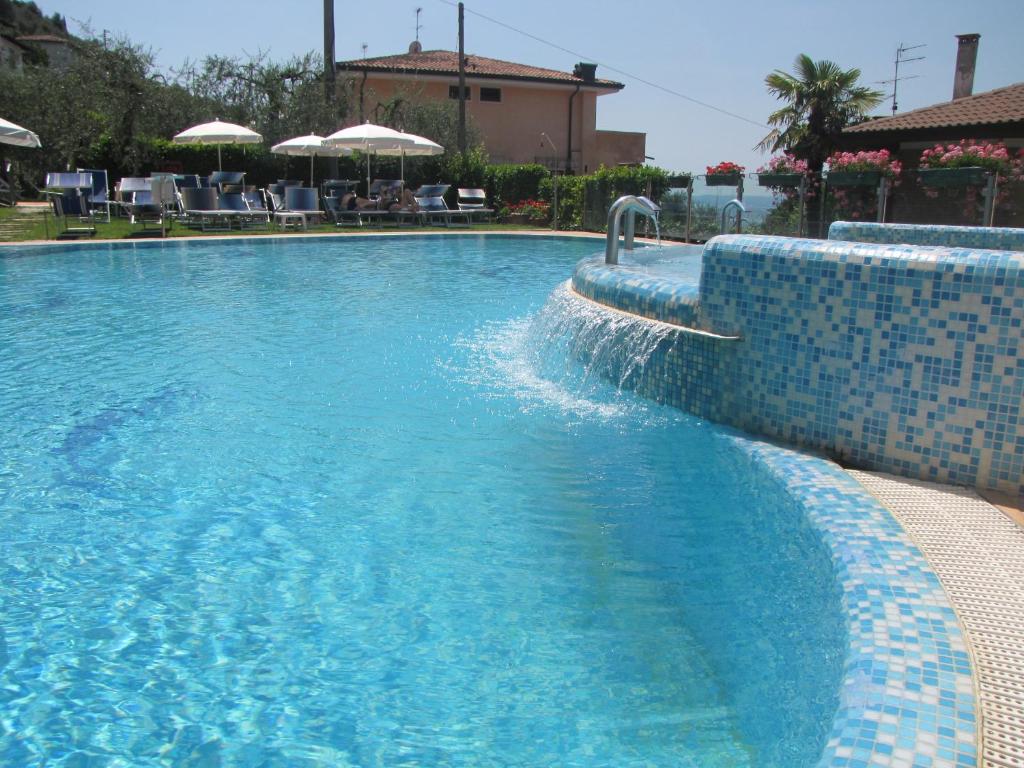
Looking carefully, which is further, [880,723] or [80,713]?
[80,713]

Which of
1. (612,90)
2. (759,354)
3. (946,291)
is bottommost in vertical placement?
(759,354)

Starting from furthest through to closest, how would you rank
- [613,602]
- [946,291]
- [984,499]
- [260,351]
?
[260,351]
[946,291]
[984,499]
[613,602]

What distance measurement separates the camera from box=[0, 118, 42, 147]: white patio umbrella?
49.8ft

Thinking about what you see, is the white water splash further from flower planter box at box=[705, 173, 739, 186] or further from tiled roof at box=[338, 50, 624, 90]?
tiled roof at box=[338, 50, 624, 90]

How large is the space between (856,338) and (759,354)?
2.04ft

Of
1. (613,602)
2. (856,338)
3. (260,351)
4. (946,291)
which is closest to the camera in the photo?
(613,602)

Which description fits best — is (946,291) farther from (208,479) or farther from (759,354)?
(208,479)

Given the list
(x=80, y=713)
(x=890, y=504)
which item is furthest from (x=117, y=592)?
(x=890, y=504)

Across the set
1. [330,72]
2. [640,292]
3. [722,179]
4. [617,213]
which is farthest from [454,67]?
[640,292]

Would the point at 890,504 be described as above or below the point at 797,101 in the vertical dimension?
below

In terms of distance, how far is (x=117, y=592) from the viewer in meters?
3.16

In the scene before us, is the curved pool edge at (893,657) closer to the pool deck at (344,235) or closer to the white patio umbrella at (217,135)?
the pool deck at (344,235)

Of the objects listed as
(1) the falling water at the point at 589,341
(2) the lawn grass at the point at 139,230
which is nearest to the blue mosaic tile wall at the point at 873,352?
(1) the falling water at the point at 589,341

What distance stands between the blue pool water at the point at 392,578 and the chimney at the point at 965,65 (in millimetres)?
23397
